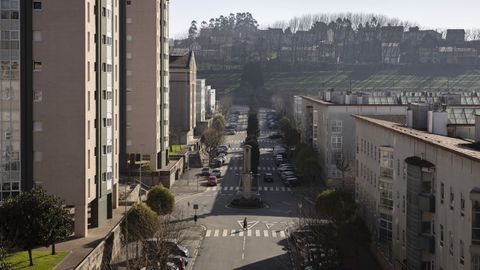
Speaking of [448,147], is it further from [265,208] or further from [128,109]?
[128,109]

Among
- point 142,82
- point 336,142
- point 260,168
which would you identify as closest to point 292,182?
→ point 336,142

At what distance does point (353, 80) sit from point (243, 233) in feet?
349

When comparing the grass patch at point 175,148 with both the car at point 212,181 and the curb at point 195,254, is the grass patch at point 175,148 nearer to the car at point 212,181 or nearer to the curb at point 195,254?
the car at point 212,181

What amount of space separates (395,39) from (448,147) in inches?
6204

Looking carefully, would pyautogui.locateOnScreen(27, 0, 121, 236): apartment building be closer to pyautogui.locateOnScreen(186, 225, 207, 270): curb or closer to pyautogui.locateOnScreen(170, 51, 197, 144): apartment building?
pyautogui.locateOnScreen(186, 225, 207, 270): curb

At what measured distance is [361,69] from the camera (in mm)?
157000

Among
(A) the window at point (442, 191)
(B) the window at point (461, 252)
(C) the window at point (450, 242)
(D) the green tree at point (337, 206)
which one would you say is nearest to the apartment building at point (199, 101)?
(D) the green tree at point (337, 206)

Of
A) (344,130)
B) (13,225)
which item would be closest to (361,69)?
(344,130)

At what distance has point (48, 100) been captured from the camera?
3541cm

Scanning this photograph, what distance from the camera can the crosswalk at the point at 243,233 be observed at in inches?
1657

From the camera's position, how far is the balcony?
2667 cm

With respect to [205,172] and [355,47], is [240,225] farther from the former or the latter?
[355,47]

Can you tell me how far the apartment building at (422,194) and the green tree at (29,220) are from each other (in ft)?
45.4

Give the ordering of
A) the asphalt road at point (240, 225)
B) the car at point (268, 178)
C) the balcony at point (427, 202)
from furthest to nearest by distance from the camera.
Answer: the car at point (268, 178), the asphalt road at point (240, 225), the balcony at point (427, 202)
